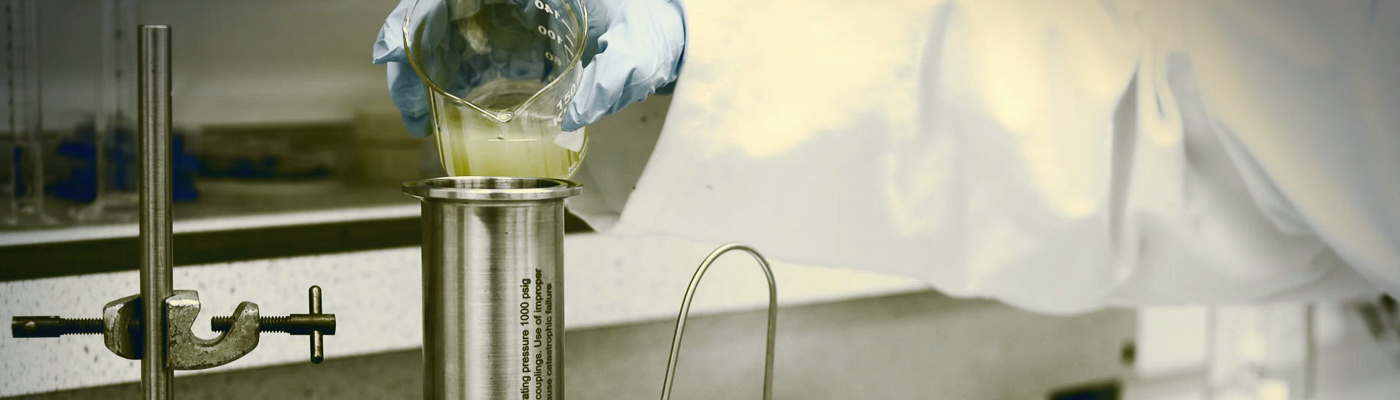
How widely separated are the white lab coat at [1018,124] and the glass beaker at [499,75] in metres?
0.13

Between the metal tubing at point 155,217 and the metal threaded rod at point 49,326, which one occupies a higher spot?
the metal tubing at point 155,217

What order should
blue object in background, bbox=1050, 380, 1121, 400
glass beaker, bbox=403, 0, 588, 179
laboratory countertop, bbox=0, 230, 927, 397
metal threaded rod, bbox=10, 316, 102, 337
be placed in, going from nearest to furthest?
metal threaded rod, bbox=10, 316, 102, 337, glass beaker, bbox=403, 0, 588, 179, laboratory countertop, bbox=0, 230, 927, 397, blue object in background, bbox=1050, 380, 1121, 400

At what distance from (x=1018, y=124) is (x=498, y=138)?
493 mm

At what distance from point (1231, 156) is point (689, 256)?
0.62 meters

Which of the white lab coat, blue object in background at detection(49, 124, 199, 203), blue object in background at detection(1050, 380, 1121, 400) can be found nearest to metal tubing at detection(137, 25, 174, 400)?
blue object in background at detection(49, 124, 199, 203)

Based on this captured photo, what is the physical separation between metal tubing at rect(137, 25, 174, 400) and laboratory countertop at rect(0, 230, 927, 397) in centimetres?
37

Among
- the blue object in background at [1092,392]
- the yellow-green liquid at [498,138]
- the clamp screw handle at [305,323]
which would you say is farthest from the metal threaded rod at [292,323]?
the blue object in background at [1092,392]

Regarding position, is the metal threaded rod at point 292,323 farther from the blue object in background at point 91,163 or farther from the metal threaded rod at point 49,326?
the blue object in background at point 91,163

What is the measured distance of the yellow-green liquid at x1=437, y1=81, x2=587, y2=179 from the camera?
738 mm

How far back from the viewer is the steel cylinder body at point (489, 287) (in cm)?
60

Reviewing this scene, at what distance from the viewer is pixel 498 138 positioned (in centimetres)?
74

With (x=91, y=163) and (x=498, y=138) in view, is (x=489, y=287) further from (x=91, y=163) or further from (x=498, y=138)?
(x=91, y=163)

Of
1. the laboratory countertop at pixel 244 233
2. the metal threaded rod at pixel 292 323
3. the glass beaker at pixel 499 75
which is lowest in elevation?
the metal threaded rod at pixel 292 323

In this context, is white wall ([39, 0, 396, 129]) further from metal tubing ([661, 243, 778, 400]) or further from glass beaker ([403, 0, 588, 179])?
metal tubing ([661, 243, 778, 400])
